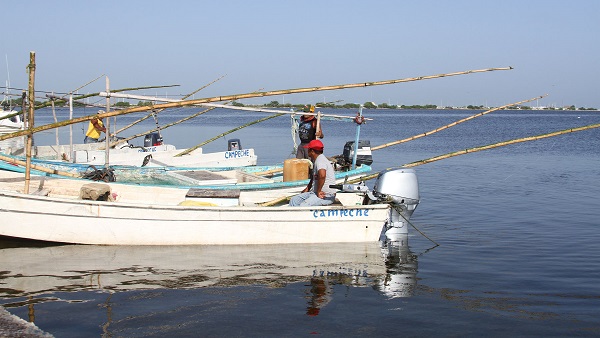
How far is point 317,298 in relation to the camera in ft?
29.7

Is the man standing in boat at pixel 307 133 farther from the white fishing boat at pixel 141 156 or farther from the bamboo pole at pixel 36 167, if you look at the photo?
the white fishing boat at pixel 141 156

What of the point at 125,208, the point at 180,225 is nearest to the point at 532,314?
the point at 180,225

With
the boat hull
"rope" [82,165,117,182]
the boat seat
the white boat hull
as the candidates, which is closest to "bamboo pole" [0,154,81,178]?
"rope" [82,165,117,182]

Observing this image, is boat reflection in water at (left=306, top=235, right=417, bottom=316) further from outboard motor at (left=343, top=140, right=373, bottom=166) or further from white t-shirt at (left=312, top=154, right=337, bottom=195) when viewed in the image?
outboard motor at (left=343, top=140, right=373, bottom=166)

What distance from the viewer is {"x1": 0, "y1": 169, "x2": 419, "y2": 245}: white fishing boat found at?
11094 millimetres

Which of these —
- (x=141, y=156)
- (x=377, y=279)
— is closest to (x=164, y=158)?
(x=141, y=156)

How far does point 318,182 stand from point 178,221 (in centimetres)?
252

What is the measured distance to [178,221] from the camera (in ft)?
37.3

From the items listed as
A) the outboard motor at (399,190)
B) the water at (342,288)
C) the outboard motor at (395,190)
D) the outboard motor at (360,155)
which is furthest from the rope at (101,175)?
the outboard motor at (360,155)

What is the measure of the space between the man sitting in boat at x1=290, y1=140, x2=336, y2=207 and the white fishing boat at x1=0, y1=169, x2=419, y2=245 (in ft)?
0.78

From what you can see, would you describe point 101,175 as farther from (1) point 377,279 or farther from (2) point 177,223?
(1) point 377,279

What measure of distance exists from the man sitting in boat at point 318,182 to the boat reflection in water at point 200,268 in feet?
2.56

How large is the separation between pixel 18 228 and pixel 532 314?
324 inches

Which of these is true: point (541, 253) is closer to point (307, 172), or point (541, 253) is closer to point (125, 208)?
point (307, 172)
